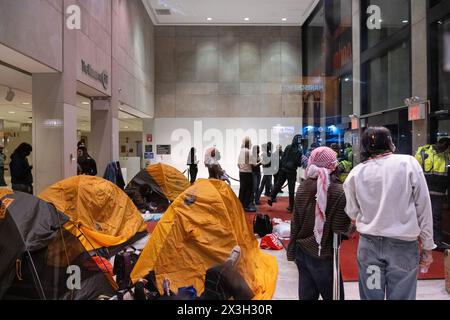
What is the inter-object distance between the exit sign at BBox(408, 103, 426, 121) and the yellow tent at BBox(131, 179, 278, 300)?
140 inches

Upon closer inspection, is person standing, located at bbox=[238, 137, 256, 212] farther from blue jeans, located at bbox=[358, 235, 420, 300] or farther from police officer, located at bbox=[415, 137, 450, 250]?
blue jeans, located at bbox=[358, 235, 420, 300]

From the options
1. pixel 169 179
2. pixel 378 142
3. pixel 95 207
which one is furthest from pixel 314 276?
pixel 169 179

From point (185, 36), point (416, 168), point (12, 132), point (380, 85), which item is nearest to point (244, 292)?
point (416, 168)

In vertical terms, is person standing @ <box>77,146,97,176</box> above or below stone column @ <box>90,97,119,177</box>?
below

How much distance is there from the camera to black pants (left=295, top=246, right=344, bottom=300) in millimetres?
2184

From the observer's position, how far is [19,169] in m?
5.54

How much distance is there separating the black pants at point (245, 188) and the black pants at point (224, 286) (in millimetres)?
4325

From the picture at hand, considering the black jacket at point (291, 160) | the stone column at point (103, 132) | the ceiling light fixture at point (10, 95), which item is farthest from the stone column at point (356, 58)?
the ceiling light fixture at point (10, 95)

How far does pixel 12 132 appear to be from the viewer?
377 inches

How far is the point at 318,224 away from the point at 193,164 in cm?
659

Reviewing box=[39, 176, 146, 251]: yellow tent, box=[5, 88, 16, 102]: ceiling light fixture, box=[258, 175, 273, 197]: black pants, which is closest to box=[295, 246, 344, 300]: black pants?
box=[39, 176, 146, 251]: yellow tent

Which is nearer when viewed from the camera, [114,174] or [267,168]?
[114,174]

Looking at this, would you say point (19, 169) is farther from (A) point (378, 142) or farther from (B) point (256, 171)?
(A) point (378, 142)
